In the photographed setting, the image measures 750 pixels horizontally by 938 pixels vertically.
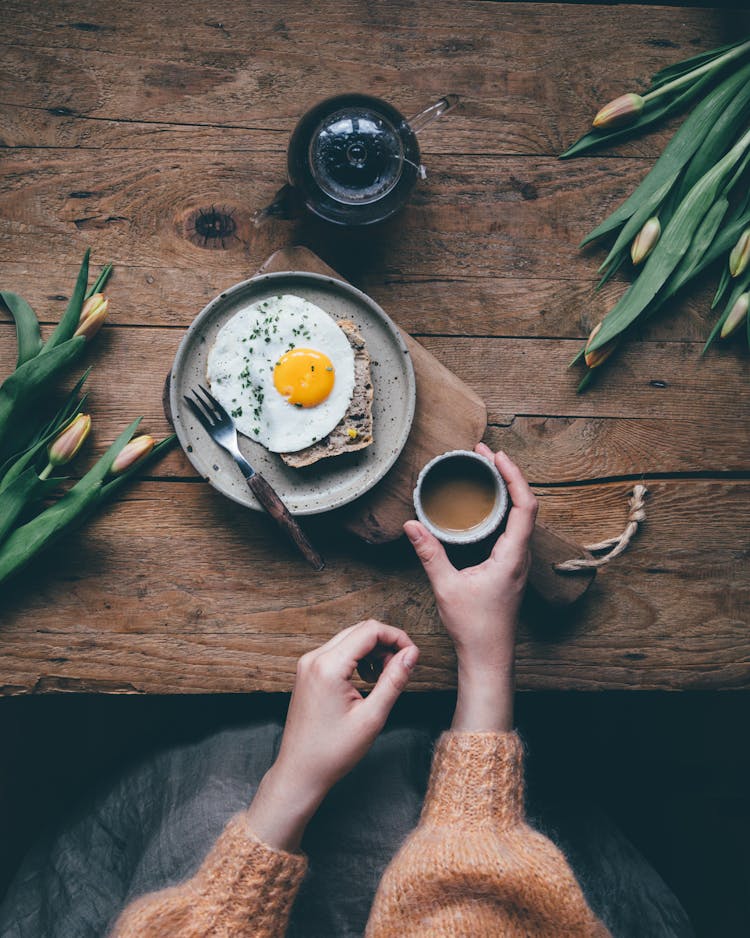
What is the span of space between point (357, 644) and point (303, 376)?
50 centimetres

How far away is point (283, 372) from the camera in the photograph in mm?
1271

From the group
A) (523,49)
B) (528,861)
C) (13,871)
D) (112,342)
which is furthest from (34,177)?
(13,871)

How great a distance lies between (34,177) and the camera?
1345mm

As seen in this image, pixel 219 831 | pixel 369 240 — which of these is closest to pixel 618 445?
pixel 369 240

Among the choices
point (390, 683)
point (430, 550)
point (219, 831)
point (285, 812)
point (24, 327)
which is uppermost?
point (24, 327)

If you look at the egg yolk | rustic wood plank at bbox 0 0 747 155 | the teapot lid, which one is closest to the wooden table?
rustic wood plank at bbox 0 0 747 155

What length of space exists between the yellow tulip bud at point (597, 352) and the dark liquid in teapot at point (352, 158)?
0.47 metres

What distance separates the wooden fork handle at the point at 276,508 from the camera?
1.25m

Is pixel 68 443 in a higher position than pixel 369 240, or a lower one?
lower

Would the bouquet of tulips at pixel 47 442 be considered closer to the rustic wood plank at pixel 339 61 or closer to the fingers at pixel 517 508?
the rustic wood plank at pixel 339 61

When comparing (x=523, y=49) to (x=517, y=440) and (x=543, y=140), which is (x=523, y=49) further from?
(x=517, y=440)

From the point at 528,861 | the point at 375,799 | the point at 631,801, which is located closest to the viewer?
the point at 528,861

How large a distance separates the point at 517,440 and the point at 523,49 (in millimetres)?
807

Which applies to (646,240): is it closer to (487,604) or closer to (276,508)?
(487,604)
